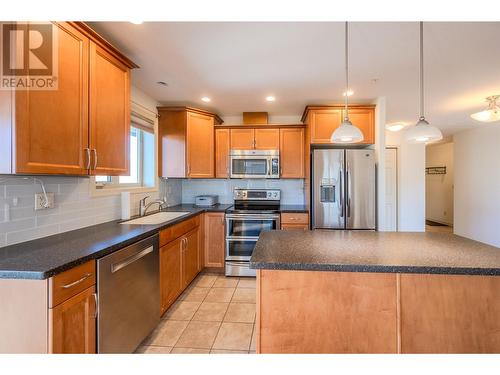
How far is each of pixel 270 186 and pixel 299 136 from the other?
0.89 meters

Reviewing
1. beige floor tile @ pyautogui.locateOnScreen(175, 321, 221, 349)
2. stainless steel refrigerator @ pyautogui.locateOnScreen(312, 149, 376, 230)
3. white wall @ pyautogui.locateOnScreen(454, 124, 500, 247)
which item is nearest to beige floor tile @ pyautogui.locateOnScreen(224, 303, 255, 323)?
beige floor tile @ pyautogui.locateOnScreen(175, 321, 221, 349)

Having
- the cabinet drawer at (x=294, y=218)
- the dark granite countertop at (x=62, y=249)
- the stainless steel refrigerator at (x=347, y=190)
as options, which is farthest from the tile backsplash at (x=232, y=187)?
the dark granite countertop at (x=62, y=249)

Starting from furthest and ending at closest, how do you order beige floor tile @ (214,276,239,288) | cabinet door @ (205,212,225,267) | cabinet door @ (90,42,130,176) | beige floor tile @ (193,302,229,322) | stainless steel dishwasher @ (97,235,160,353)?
cabinet door @ (205,212,225,267) → beige floor tile @ (214,276,239,288) → beige floor tile @ (193,302,229,322) → cabinet door @ (90,42,130,176) → stainless steel dishwasher @ (97,235,160,353)

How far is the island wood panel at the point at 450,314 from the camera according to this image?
3.73 feet

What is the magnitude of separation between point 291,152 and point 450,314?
8.83ft

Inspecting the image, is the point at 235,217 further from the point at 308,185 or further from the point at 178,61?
the point at 178,61

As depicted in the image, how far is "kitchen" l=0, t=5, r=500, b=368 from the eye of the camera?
1142 mm

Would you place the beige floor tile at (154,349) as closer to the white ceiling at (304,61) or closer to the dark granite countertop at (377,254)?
the dark granite countertop at (377,254)

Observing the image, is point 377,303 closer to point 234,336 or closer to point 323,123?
point 234,336

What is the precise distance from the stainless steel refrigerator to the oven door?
816mm

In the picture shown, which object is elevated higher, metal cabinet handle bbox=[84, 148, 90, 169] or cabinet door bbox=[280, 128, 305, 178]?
cabinet door bbox=[280, 128, 305, 178]

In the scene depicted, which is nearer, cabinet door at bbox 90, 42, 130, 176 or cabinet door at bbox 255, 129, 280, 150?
cabinet door at bbox 90, 42, 130, 176

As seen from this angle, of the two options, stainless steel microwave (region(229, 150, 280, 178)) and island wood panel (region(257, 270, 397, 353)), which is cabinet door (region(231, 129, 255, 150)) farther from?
island wood panel (region(257, 270, 397, 353))

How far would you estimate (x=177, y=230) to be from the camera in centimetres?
247
